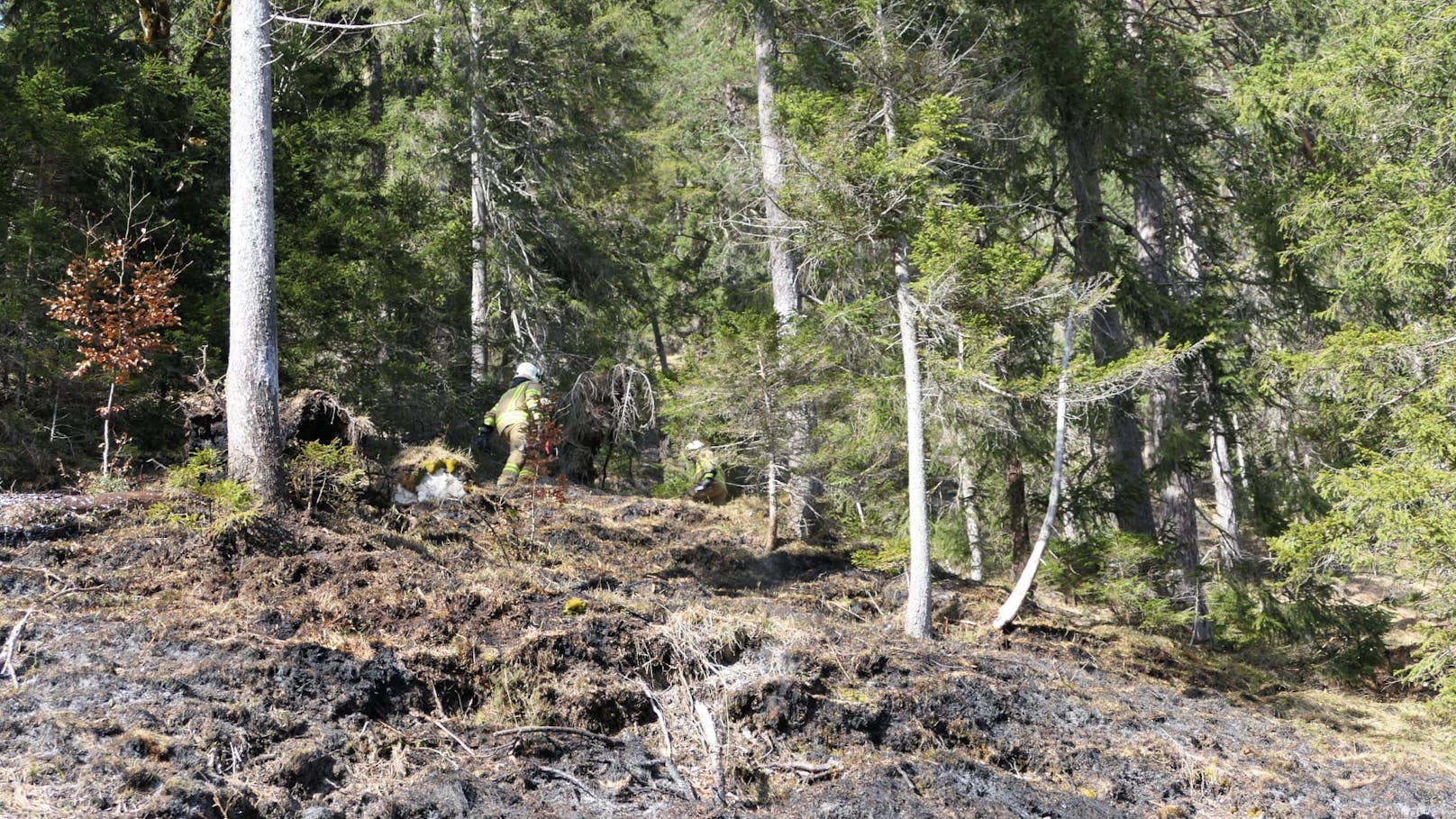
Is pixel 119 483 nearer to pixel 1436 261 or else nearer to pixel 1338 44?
pixel 1436 261

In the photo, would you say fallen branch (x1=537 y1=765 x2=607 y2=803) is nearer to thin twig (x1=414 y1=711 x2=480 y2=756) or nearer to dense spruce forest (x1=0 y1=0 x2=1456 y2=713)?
thin twig (x1=414 y1=711 x2=480 y2=756)

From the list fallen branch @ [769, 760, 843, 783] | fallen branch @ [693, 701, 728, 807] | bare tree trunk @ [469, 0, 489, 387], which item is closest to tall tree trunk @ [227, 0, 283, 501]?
fallen branch @ [693, 701, 728, 807]

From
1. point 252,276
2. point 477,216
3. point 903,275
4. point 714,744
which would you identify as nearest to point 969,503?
point 903,275

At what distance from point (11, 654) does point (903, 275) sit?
6.72 m

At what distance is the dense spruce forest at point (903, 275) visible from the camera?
844 centimetres

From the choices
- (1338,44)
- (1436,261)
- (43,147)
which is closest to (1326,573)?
(1436,261)

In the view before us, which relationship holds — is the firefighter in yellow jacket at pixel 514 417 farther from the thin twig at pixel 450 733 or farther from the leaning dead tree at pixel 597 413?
the thin twig at pixel 450 733

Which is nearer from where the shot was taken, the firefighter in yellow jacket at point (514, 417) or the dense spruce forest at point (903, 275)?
the dense spruce forest at point (903, 275)

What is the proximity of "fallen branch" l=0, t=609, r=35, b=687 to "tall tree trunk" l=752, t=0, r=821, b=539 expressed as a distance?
6.14 metres

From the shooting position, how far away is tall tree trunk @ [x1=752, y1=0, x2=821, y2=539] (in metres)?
9.99

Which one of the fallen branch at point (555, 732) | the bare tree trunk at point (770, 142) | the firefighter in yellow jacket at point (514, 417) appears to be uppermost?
the bare tree trunk at point (770, 142)

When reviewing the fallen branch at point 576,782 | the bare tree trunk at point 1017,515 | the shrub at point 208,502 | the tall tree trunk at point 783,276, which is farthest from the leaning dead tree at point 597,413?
the fallen branch at point 576,782

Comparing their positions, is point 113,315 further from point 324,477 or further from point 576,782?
point 576,782

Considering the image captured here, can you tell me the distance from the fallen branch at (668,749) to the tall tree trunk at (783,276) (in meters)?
4.09
